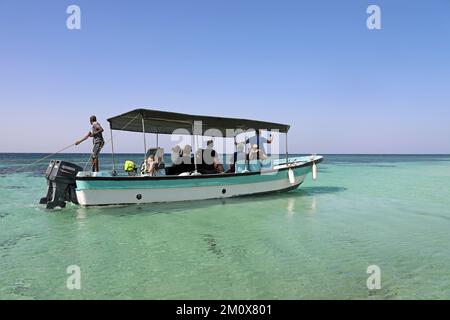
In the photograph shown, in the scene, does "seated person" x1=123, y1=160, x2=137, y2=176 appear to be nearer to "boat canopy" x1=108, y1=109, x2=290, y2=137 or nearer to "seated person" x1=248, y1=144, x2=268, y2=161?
"boat canopy" x1=108, y1=109, x2=290, y2=137

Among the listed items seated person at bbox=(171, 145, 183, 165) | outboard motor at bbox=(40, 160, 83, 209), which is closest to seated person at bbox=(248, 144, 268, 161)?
seated person at bbox=(171, 145, 183, 165)

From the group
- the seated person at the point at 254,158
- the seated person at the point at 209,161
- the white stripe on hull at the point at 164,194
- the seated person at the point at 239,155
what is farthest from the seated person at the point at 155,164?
the seated person at the point at 254,158

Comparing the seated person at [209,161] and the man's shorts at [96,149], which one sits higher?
the man's shorts at [96,149]

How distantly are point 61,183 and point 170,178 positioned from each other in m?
3.04

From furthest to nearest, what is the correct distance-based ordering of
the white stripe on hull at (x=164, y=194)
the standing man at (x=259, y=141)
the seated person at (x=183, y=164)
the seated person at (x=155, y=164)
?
the standing man at (x=259, y=141) → the seated person at (x=183, y=164) → the seated person at (x=155, y=164) → the white stripe on hull at (x=164, y=194)

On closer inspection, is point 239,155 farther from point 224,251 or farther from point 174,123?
point 224,251

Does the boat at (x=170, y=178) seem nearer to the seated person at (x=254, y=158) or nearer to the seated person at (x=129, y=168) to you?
the seated person at (x=254, y=158)

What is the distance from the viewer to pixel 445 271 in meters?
5.07

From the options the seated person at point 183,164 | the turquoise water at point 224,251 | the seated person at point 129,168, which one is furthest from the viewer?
the seated person at point 183,164

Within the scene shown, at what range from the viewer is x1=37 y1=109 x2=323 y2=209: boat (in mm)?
9430

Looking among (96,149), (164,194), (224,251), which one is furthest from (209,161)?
(224,251)

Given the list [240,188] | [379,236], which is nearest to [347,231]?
[379,236]

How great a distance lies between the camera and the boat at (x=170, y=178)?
9430mm

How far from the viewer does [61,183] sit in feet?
31.2
